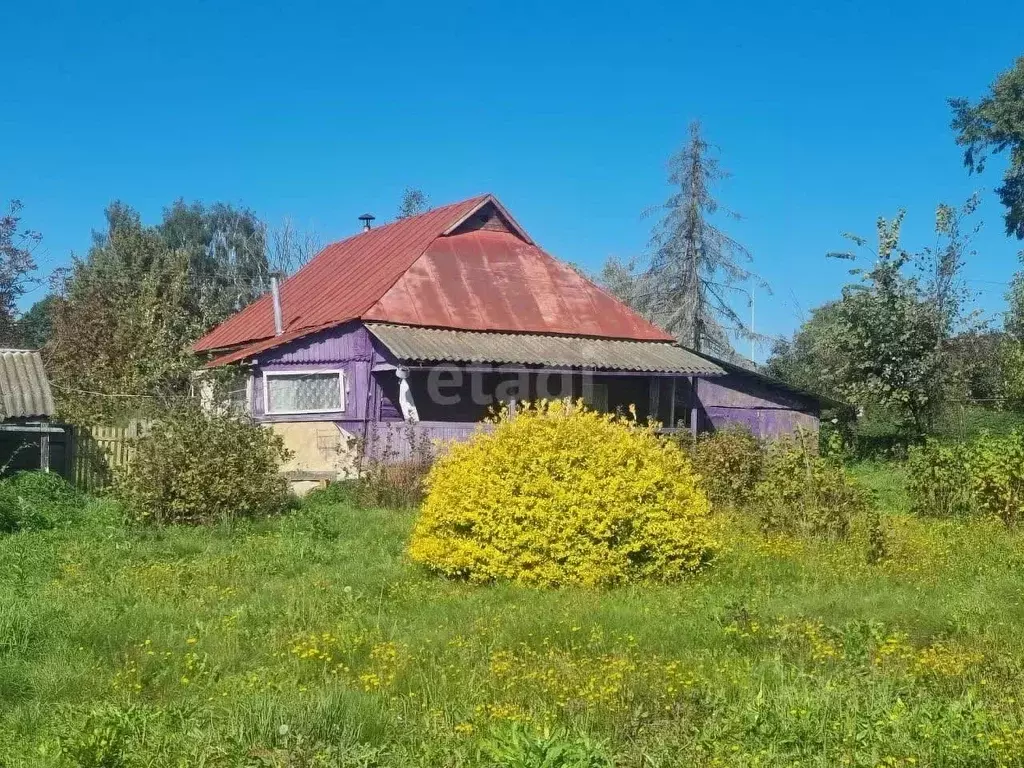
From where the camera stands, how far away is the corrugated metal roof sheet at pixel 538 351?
1988 centimetres

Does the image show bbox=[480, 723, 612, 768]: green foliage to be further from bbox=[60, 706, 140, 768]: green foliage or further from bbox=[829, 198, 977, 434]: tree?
bbox=[829, 198, 977, 434]: tree

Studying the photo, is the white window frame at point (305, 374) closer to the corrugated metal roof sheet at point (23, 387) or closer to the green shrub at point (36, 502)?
the corrugated metal roof sheet at point (23, 387)

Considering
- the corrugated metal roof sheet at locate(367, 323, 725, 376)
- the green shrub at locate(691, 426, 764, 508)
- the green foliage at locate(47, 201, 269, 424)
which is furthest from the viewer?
the green foliage at locate(47, 201, 269, 424)

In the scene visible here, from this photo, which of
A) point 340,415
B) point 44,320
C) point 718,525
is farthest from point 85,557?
point 44,320

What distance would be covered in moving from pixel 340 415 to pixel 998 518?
1246cm

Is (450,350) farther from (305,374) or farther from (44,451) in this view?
(44,451)

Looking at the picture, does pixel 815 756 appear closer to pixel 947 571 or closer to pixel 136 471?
pixel 947 571

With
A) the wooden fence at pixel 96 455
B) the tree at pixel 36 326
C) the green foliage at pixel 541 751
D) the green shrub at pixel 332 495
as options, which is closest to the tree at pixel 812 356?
the green shrub at pixel 332 495

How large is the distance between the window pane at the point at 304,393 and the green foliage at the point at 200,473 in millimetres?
6273

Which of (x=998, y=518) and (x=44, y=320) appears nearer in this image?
(x=998, y=518)

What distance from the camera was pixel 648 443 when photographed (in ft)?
33.9

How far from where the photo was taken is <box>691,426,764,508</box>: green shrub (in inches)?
557

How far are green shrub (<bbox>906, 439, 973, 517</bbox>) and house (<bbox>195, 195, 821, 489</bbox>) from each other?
7.76 meters

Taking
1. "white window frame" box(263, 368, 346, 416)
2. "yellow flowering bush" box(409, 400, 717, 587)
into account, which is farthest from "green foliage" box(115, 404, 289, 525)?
"white window frame" box(263, 368, 346, 416)
